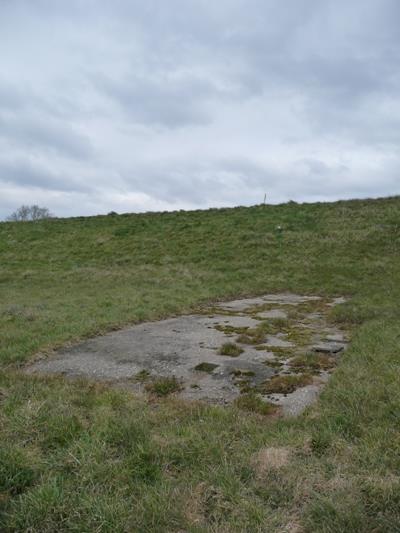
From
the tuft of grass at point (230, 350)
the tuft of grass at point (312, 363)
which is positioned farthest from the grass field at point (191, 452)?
the tuft of grass at point (230, 350)

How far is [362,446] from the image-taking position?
454cm

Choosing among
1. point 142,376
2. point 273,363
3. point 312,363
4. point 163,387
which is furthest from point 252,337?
point 163,387

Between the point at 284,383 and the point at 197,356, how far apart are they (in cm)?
236

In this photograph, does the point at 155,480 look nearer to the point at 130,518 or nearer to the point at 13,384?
the point at 130,518

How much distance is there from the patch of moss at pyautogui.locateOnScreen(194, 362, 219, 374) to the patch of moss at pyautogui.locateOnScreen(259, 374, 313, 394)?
3.89ft

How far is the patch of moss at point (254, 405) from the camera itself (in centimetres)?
596

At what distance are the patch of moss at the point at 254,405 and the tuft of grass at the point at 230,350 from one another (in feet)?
7.72

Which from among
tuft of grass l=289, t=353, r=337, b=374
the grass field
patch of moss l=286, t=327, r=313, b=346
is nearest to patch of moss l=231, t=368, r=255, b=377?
tuft of grass l=289, t=353, r=337, b=374

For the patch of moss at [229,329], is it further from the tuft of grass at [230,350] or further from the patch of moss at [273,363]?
the patch of moss at [273,363]

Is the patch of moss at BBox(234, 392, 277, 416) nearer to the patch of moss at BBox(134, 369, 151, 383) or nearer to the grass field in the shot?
the grass field

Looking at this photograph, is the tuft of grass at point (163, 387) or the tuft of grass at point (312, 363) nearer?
the tuft of grass at point (163, 387)

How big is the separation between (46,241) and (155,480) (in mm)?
27900

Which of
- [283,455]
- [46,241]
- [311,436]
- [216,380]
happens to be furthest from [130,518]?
[46,241]

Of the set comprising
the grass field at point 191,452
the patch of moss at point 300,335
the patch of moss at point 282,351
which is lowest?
the grass field at point 191,452
